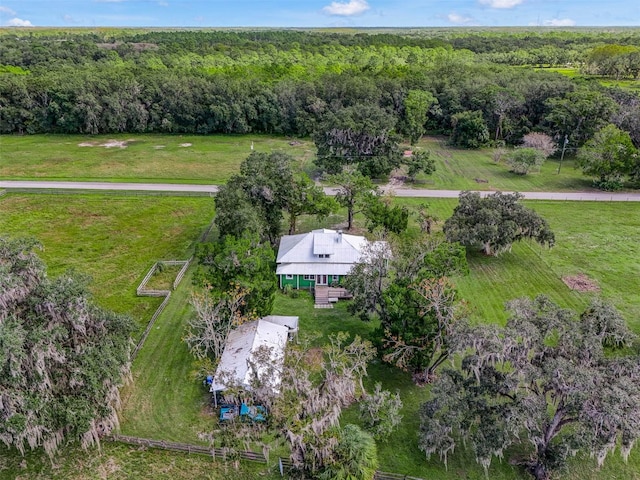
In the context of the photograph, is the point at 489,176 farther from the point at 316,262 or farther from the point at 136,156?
the point at 136,156

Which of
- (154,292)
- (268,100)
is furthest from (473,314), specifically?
(268,100)

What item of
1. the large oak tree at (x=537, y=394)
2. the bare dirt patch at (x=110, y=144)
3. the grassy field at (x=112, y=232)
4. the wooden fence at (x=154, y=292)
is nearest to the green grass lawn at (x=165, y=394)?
the wooden fence at (x=154, y=292)

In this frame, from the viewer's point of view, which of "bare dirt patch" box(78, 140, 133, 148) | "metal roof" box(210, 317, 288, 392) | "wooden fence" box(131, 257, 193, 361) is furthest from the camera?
"bare dirt patch" box(78, 140, 133, 148)

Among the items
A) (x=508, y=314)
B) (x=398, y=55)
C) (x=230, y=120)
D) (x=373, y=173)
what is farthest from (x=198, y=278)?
(x=398, y=55)

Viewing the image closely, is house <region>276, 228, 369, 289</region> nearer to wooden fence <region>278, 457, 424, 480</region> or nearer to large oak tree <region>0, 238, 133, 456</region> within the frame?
large oak tree <region>0, 238, 133, 456</region>

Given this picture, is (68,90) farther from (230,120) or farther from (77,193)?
(77,193)

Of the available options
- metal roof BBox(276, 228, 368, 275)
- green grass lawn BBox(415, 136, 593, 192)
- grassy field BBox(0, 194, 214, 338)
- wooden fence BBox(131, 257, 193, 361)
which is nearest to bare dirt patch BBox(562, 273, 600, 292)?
metal roof BBox(276, 228, 368, 275)
